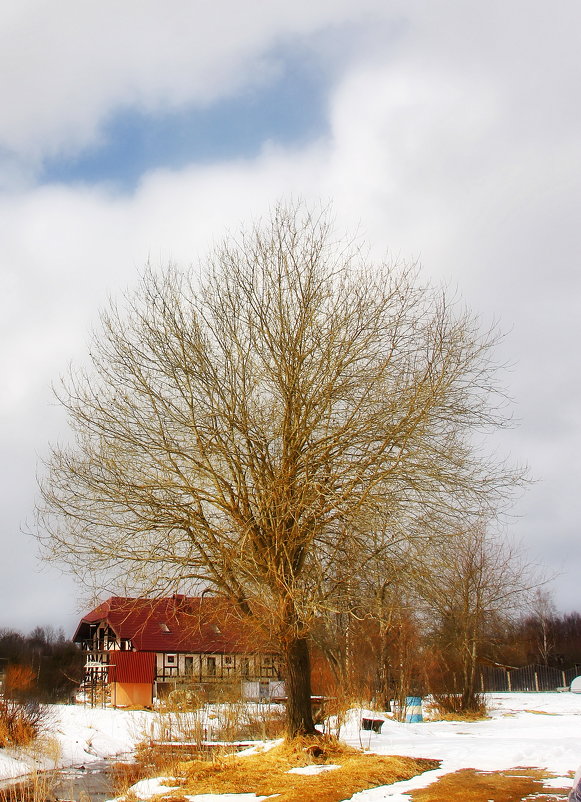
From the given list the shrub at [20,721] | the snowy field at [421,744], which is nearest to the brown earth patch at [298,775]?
the snowy field at [421,744]

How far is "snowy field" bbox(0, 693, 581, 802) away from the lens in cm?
1119

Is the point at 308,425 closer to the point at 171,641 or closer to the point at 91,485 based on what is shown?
the point at 91,485

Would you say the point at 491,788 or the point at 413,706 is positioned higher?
the point at 491,788

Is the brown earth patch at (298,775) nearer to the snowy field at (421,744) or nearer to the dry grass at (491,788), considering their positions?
A: the snowy field at (421,744)

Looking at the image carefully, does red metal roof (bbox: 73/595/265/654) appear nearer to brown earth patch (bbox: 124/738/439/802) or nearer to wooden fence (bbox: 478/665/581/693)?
brown earth patch (bbox: 124/738/439/802)

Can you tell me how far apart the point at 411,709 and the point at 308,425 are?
1566 centimetres

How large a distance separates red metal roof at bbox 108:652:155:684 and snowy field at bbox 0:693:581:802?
30.1 feet

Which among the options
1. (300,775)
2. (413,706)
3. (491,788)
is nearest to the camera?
(491,788)

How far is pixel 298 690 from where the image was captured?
13328mm

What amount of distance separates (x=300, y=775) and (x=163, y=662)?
3583 cm

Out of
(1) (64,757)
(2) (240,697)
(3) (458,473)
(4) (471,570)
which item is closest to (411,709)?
(4) (471,570)

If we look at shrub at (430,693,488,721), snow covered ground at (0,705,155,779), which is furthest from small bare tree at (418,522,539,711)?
snow covered ground at (0,705,155,779)

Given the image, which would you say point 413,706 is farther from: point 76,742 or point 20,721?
point 20,721

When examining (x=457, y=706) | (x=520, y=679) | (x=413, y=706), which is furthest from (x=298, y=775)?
(x=520, y=679)
